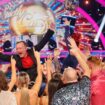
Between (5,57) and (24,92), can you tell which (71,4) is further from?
(24,92)

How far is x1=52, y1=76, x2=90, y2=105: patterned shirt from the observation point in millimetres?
2947

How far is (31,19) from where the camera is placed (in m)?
7.00

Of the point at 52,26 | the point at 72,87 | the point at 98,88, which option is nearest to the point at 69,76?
the point at 72,87

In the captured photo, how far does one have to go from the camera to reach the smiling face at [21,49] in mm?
5949

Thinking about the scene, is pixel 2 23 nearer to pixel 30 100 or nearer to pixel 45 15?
pixel 45 15

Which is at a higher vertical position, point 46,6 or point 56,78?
point 46,6

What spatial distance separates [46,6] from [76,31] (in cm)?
72

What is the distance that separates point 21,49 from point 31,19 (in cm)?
108

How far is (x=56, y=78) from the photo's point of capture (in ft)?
11.8

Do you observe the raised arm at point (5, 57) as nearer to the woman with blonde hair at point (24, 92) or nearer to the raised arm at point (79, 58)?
the woman with blonde hair at point (24, 92)

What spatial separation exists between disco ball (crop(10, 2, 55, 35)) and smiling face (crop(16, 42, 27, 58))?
702 millimetres

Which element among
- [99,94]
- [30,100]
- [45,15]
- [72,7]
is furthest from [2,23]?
[99,94]

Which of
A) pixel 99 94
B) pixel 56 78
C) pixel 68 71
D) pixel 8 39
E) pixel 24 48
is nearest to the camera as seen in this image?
pixel 68 71

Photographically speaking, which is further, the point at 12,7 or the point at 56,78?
the point at 12,7
